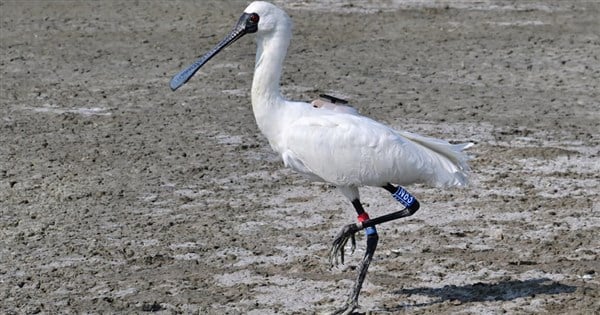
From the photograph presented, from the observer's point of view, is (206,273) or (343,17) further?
(343,17)

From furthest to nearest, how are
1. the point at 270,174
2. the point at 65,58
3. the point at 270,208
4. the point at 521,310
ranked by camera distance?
the point at 65,58, the point at 270,174, the point at 270,208, the point at 521,310

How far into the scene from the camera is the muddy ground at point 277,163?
7672 mm

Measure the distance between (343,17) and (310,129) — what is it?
8531mm

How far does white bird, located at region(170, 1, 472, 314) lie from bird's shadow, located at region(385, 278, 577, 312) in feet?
1.39


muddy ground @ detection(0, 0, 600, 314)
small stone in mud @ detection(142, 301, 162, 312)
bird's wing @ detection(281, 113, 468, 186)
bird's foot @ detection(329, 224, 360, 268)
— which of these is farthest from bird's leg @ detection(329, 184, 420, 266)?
small stone in mud @ detection(142, 301, 162, 312)

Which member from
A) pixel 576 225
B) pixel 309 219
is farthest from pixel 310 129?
pixel 576 225

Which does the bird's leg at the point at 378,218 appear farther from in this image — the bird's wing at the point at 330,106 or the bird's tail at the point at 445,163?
the bird's wing at the point at 330,106

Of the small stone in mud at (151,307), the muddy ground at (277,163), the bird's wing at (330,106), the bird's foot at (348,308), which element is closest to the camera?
the bird's foot at (348,308)

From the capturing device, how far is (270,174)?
9.97m

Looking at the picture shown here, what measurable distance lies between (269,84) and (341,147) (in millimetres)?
560

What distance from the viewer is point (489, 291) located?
7.49 meters

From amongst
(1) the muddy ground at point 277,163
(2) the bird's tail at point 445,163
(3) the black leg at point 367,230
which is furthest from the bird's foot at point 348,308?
(2) the bird's tail at point 445,163

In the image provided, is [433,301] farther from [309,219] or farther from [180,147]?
[180,147]

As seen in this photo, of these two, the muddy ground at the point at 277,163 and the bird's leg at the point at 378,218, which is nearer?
the bird's leg at the point at 378,218
